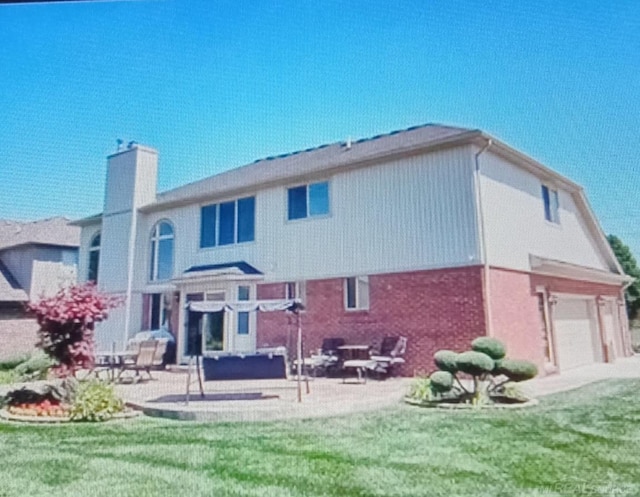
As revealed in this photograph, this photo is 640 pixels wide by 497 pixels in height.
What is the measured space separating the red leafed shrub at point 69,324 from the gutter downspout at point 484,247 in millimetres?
5375

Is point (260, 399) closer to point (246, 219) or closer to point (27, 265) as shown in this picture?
point (246, 219)

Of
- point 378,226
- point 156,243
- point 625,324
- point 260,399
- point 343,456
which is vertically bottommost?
point 343,456

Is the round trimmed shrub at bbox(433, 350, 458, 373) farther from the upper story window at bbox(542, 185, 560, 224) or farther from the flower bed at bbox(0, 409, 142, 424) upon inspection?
the upper story window at bbox(542, 185, 560, 224)

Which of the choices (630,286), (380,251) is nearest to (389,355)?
(380,251)

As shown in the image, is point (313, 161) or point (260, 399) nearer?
point (260, 399)

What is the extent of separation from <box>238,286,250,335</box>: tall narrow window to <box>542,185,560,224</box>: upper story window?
6172 millimetres

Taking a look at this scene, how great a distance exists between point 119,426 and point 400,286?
510 cm

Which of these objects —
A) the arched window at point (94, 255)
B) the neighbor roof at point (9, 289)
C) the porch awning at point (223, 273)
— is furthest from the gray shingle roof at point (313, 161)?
the neighbor roof at point (9, 289)

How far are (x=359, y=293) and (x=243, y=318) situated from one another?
106 inches

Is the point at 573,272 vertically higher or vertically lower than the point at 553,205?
lower

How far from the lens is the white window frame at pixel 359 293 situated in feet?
29.8

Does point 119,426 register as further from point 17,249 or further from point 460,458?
point 17,249

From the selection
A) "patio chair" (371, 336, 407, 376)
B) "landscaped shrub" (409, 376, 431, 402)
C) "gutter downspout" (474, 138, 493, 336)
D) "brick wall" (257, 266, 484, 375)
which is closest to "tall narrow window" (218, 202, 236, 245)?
"brick wall" (257, 266, 484, 375)

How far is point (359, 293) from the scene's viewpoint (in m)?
A: 9.21
